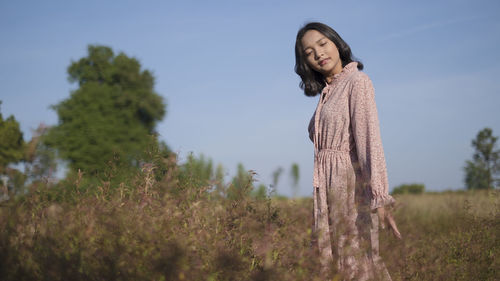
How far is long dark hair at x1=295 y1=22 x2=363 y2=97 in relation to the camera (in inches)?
133

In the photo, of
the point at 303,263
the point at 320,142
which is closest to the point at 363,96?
the point at 320,142

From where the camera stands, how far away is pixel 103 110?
28.6 metres

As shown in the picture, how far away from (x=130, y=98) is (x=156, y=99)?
2299mm

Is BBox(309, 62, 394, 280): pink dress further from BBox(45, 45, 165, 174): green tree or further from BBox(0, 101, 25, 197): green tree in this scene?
BBox(0, 101, 25, 197): green tree

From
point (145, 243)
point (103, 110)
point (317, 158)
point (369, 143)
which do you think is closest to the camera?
point (145, 243)

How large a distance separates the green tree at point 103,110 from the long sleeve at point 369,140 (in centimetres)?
2272

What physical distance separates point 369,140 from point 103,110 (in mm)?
28054

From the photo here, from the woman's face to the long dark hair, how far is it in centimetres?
5

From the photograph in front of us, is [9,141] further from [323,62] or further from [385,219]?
[385,219]

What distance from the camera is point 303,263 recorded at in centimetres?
171

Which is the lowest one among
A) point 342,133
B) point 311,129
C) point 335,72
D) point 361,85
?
point 342,133

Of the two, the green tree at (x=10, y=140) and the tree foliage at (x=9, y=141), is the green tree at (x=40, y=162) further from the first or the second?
the tree foliage at (x=9, y=141)

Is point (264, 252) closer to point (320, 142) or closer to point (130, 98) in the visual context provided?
point (320, 142)

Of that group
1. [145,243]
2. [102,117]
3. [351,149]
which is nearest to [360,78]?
[351,149]
